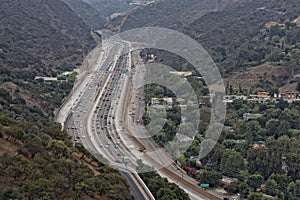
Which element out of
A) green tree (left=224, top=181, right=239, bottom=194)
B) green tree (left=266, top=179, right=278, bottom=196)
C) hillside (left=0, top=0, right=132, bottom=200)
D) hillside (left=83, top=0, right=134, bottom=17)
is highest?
hillside (left=83, top=0, right=134, bottom=17)

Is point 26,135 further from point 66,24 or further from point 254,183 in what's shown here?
point 66,24

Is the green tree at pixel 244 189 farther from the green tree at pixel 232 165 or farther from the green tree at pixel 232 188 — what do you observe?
the green tree at pixel 232 165

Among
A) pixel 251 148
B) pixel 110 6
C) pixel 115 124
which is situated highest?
pixel 110 6

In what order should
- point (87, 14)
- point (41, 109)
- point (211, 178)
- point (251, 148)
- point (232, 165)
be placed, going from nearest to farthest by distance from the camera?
point (211, 178), point (232, 165), point (251, 148), point (41, 109), point (87, 14)

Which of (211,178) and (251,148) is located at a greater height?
(251,148)

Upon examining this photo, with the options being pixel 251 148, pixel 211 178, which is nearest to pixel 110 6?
pixel 251 148

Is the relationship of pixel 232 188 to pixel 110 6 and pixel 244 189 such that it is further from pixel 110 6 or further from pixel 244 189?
pixel 110 6

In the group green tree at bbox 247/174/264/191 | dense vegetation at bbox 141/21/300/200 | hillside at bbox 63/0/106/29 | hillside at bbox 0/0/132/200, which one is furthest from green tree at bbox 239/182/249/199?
hillside at bbox 63/0/106/29

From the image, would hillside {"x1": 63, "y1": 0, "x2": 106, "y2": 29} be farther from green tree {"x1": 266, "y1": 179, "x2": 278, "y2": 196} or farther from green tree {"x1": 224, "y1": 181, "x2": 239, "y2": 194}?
green tree {"x1": 266, "y1": 179, "x2": 278, "y2": 196}
